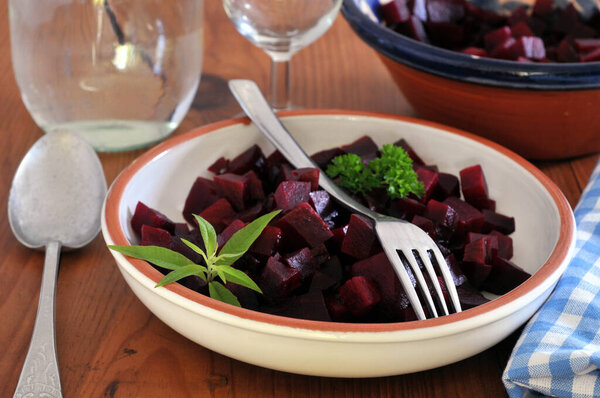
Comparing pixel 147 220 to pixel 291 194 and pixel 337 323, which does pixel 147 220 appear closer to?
pixel 291 194

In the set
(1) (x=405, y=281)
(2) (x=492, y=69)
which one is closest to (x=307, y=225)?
(1) (x=405, y=281)

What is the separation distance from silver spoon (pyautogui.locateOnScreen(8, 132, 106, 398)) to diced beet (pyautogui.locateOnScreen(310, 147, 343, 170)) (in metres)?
0.36

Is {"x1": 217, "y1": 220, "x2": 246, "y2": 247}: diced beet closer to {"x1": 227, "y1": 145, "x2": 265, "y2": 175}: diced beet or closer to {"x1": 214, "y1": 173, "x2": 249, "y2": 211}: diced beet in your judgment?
{"x1": 214, "y1": 173, "x2": 249, "y2": 211}: diced beet

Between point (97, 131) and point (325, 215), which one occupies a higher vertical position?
point (325, 215)

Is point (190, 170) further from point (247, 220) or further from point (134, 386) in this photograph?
point (134, 386)

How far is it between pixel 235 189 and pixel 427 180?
302 mm

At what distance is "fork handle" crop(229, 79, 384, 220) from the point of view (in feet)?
3.77

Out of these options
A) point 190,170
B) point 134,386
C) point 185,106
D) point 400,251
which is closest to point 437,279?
point 400,251

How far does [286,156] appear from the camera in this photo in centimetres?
125

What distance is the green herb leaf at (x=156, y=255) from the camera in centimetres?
90

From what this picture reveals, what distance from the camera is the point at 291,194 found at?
106 centimetres

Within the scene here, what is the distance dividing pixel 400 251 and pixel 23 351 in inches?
19.7

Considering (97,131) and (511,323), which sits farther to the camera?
(97,131)

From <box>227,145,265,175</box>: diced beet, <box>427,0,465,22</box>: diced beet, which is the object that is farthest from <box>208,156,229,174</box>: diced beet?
<box>427,0,465,22</box>: diced beet
